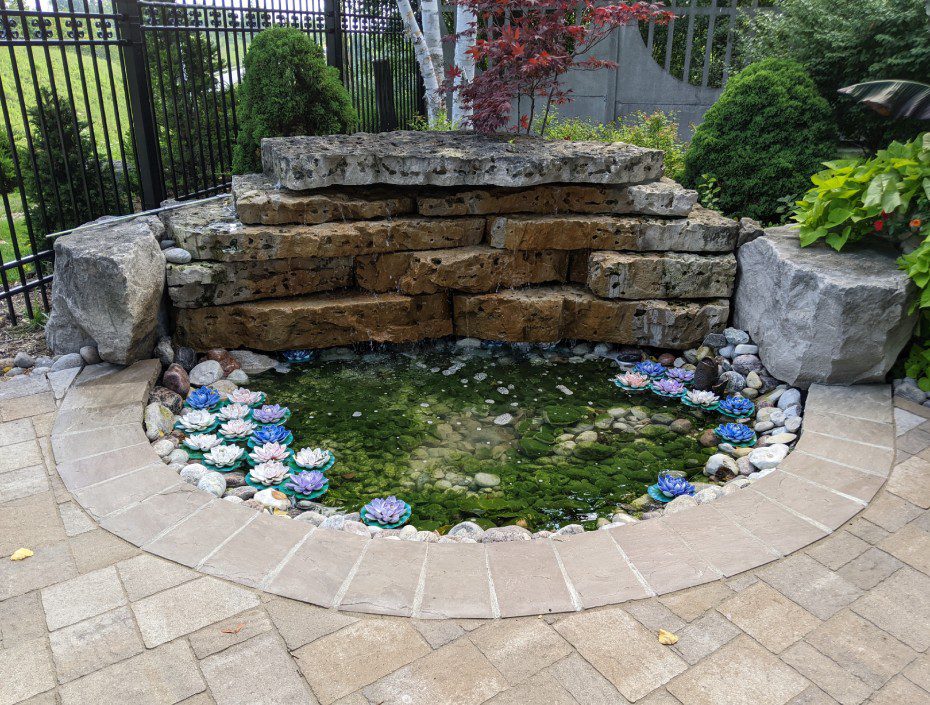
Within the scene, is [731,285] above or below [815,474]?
above

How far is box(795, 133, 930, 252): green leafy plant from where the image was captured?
418cm

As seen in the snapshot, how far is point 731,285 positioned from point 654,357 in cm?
84

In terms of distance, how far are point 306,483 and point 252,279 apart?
201 cm

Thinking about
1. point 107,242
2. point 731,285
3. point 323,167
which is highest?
point 323,167

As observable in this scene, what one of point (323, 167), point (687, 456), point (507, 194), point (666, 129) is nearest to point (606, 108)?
point (666, 129)

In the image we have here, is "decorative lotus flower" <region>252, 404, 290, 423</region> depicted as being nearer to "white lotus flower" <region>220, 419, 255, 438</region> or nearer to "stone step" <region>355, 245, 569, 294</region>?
"white lotus flower" <region>220, 419, 255, 438</region>

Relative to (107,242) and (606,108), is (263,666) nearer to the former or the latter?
(107,242)

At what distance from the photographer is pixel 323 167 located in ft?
16.1

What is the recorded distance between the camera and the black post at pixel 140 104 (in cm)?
530

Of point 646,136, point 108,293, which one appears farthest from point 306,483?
point 646,136

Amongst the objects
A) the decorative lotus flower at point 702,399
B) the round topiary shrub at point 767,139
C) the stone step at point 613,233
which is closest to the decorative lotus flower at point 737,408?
the decorative lotus flower at point 702,399

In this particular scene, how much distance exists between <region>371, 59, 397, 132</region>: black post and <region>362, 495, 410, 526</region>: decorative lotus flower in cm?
744

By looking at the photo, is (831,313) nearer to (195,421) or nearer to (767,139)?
(767,139)

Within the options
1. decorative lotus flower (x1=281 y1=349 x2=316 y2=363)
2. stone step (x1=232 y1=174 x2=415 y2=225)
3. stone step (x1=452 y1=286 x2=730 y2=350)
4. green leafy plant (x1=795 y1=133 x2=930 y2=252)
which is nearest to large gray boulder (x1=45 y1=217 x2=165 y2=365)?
stone step (x1=232 y1=174 x2=415 y2=225)
